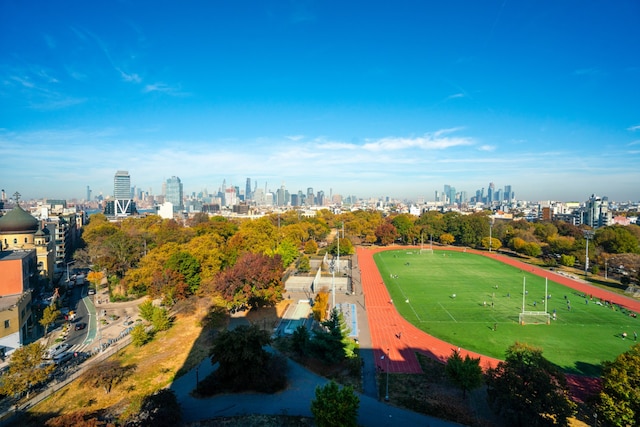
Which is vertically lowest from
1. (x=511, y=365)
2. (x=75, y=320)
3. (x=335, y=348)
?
(x=75, y=320)

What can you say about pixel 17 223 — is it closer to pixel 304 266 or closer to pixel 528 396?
pixel 304 266

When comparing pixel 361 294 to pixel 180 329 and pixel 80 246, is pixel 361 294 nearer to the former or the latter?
pixel 180 329

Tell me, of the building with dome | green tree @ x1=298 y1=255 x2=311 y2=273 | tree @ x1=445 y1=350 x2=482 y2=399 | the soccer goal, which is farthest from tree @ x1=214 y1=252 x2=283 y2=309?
the soccer goal

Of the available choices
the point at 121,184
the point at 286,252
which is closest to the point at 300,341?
the point at 286,252

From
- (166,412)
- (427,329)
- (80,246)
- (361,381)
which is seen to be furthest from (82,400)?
(80,246)

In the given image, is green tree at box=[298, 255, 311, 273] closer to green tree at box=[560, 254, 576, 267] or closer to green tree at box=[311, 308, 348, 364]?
green tree at box=[311, 308, 348, 364]

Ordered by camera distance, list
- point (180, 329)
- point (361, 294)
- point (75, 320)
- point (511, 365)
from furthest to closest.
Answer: point (361, 294), point (75, 320), point (180, 329), point (511, 365)
